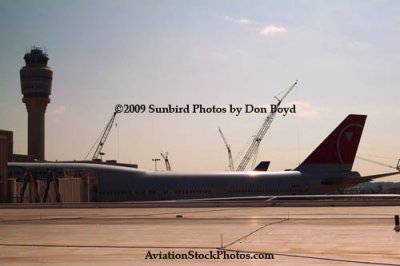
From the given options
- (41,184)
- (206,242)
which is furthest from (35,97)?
(206,242)

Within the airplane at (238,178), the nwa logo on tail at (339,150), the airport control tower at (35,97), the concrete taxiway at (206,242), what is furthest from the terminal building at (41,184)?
the airport control tower at (35,97)

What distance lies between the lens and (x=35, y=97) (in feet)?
538

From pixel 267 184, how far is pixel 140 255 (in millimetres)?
50668

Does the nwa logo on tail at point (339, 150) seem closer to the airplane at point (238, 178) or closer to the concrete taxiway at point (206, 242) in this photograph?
the airplane at point (238, 178)

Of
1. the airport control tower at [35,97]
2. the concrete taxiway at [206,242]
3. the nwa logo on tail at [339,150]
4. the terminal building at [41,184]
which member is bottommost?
the concrete taxiway at [206,242]

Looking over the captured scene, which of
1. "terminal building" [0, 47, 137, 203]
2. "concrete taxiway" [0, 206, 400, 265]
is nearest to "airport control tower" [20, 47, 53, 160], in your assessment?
"terminal building" [0, 47, 137, 203]

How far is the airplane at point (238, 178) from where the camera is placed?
59.3 metres

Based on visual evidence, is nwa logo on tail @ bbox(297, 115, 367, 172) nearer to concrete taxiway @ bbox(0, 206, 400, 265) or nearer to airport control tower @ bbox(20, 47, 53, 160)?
concrete taxiway @ bbox(0, 206, 400, 265)

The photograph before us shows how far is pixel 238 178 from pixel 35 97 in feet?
374

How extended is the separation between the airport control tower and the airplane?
110 m

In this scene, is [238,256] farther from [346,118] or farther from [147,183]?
[346,118]

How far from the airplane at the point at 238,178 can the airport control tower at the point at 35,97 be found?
110 metres

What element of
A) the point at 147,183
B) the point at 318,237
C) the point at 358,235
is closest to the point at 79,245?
the point at 318,237

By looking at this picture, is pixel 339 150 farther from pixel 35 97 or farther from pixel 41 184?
pixel 35 97
